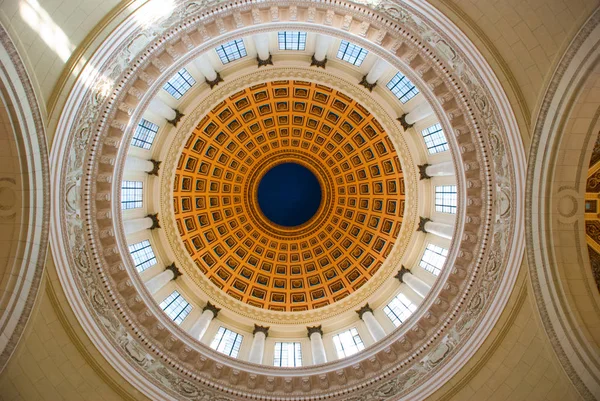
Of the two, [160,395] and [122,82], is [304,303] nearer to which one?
[160,395]

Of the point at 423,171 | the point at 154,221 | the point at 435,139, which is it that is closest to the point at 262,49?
the point at 435,139

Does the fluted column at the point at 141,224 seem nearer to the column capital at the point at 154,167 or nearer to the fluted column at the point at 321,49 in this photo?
the column capital at the point at 154,167

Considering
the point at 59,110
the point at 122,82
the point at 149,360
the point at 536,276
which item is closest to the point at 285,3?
the point at 122,82

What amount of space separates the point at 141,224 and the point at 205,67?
9.71 meters

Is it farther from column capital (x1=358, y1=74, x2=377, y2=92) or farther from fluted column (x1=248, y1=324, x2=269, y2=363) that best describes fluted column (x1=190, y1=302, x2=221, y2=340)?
column capital (x1=358, y1=74, x2=377, y2=92)

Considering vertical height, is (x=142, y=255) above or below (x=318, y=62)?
below

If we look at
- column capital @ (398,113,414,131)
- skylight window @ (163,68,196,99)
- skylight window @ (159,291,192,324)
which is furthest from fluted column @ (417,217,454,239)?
skylight window @ (163,68,196,99)

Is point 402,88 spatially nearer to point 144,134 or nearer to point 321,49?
point 321,49

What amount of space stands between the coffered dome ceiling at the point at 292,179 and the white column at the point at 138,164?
3188mm

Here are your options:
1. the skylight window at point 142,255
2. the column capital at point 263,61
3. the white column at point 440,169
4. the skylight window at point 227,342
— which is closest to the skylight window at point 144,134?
the skylight window at point 142,255

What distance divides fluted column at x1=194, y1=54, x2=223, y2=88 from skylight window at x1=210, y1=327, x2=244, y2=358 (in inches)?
594

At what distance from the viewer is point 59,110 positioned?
A: 552 inches

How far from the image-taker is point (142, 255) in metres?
24.7

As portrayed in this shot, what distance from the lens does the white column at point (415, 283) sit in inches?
918
